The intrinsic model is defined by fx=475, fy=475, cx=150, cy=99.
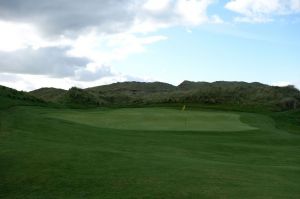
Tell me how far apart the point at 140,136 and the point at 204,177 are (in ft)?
35.2

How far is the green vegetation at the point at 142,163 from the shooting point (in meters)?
10.7

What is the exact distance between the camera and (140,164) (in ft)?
43.6

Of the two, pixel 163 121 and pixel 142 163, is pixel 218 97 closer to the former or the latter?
pixel 163 121

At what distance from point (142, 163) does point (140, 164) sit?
19cm

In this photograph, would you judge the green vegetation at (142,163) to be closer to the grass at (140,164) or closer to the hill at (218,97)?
the grass at (140,164)

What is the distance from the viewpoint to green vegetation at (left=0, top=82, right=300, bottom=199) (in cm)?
1067

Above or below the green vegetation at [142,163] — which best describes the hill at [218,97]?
above

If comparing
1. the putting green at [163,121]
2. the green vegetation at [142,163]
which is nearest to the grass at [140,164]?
the green vegetation at [142,163]

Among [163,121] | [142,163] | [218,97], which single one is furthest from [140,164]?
[218,97]

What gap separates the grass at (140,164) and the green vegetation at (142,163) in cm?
2

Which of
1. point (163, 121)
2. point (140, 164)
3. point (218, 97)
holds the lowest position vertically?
point (140, 164)

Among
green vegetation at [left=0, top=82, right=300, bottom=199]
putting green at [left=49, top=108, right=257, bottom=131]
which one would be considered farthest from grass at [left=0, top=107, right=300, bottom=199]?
putting green at [left=49, top=108, right=257, bottom=131]

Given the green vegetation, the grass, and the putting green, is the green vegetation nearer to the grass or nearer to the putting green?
the grass

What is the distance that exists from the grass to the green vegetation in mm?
23
